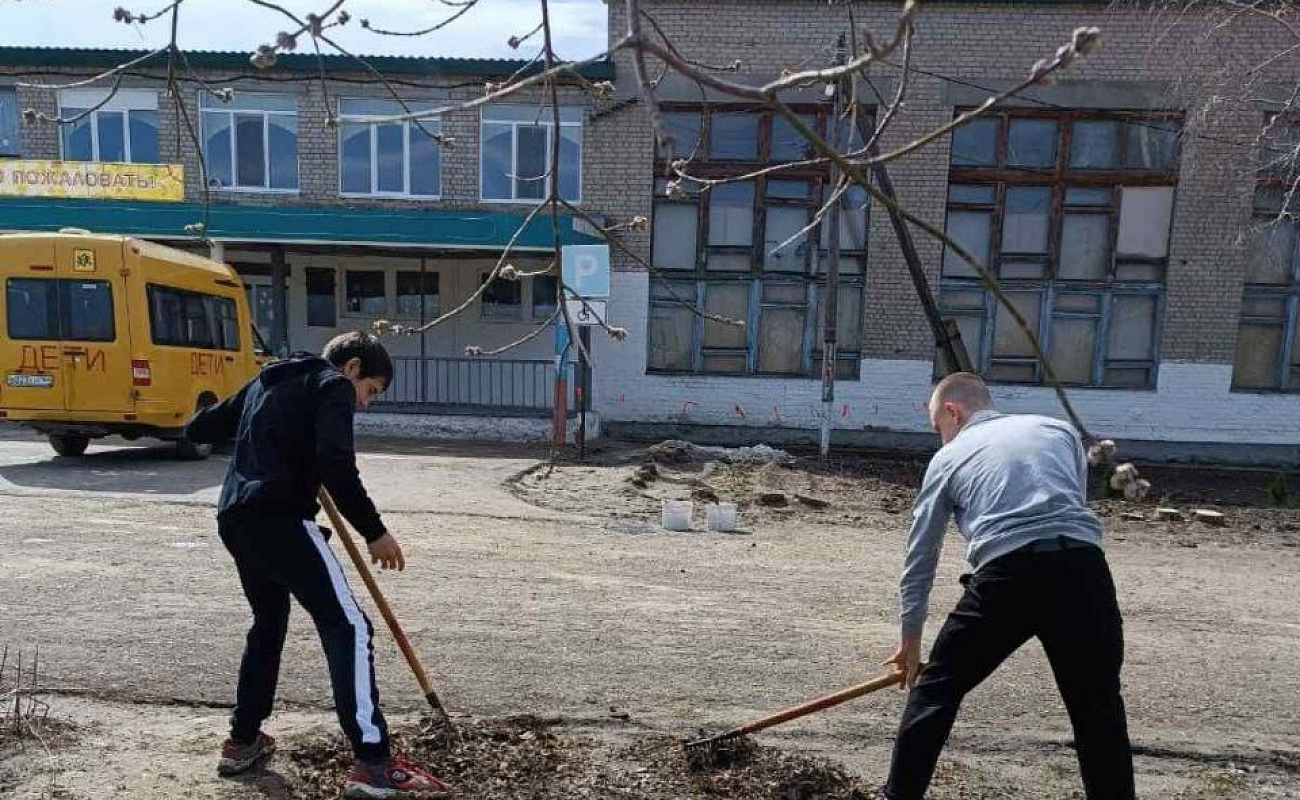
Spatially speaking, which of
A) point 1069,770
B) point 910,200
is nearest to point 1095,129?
point 910,200

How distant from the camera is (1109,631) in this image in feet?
9.40

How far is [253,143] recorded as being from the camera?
15062 mm

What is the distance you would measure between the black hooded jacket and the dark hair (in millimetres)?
93

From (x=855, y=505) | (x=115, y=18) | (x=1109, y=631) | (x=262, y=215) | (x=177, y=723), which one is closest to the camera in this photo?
(x=115, y=18)

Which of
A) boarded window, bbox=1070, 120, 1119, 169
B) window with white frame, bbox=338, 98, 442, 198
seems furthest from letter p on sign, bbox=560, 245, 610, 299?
boarded window, bbox=1070, 120, 1119, 169

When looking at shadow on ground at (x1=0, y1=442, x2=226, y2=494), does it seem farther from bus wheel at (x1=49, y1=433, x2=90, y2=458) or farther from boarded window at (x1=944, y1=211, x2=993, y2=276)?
boarded window at (x1=944, y1=211, x2=993, y2=276)

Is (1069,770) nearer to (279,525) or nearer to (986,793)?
(986,793)

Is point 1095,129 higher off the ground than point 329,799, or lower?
higher

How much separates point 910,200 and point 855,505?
6.60m

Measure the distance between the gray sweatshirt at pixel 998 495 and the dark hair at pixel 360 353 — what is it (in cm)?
210

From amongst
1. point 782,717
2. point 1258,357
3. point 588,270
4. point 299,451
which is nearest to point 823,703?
point 782,717

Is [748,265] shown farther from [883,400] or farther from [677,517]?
[677,517]

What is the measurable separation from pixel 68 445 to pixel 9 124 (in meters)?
8.01

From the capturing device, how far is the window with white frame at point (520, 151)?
14.8 meters
